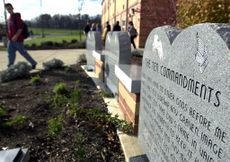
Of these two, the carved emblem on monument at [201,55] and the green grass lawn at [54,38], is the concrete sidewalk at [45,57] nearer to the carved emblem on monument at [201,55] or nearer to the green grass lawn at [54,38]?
the green grass lawn at [54,38]

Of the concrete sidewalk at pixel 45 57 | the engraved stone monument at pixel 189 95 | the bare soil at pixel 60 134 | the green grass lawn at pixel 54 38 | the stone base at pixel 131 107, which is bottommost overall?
the green grass lawn at pixel 54 38

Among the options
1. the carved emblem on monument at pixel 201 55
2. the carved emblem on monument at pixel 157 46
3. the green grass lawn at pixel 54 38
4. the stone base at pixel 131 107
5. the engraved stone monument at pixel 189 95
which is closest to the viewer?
the engraved stone monument at pixel 189 95

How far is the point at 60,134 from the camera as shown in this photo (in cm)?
369

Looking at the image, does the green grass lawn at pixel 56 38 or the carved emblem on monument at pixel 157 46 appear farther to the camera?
the green grass lawn at pixel 56 38

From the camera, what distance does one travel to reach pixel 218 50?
5.19 ft

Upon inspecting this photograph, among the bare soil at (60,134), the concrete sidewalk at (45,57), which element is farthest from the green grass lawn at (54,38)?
the bare soil at (60,134)

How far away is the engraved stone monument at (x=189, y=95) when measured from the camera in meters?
1.55

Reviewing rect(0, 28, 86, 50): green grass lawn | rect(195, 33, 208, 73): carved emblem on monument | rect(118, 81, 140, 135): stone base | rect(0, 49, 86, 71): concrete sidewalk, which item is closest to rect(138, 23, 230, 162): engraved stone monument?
rect(195, 33, 208, 73): carved emblem on monument

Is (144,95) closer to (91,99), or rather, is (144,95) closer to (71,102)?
(71,102)

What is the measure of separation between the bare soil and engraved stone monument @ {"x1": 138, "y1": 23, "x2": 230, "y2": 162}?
66cm

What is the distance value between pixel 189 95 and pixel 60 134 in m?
2.14

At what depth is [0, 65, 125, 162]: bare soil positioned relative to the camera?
3.26m

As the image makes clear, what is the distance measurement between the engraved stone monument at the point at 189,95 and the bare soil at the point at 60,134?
655mm

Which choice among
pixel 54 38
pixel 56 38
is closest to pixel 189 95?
pixel 54 38
